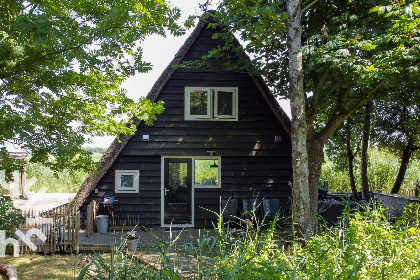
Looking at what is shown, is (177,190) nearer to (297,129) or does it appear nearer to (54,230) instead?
(54,230)

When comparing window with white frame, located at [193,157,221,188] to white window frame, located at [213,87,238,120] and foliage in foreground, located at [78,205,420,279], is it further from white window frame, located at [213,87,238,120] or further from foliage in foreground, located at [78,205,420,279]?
foliage in foreground, located at [78,205,420,279]

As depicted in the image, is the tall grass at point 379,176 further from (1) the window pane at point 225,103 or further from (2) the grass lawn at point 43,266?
(2) the grass lawn at point 43,266

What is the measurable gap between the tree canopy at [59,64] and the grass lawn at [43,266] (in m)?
2.32

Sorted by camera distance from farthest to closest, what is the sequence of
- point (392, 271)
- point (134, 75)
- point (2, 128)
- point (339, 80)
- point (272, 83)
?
point (272, 83)
point (339, 80)
point (134, 75)
point (2, 128)
point (392, 271)

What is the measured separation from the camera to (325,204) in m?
12.0

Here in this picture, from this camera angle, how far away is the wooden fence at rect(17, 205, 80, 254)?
9000 mm

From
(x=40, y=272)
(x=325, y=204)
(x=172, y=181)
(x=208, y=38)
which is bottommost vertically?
(x=40, y=272)

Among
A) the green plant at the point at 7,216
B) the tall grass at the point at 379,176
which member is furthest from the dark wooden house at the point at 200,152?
the tall grass at the point at 379,176

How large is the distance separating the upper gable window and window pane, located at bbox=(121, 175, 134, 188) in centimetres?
260

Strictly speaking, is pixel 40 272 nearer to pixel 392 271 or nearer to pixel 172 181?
pixel 172 181

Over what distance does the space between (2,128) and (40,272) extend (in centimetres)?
378

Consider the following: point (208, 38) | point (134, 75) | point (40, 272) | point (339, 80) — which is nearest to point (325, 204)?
point (339, 80)

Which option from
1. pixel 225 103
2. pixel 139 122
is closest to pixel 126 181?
pixel 139 122

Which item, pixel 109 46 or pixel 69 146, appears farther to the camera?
pixel 109 46
